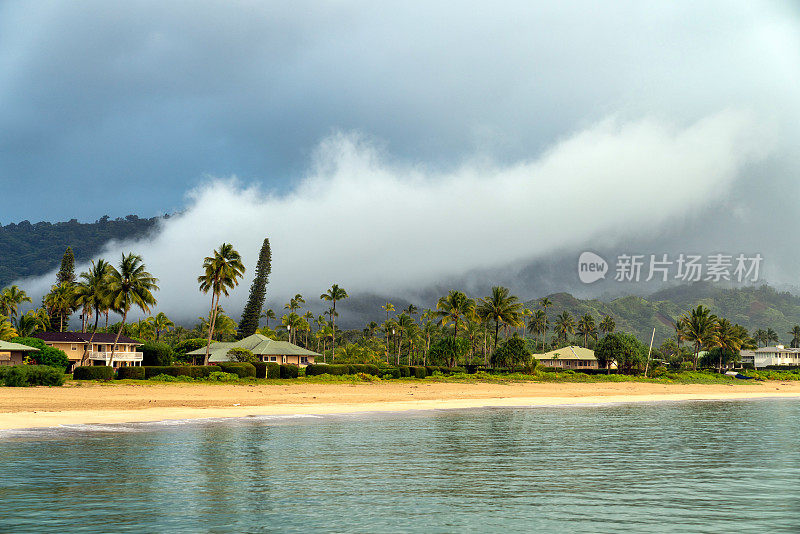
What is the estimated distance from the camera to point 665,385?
86875mm

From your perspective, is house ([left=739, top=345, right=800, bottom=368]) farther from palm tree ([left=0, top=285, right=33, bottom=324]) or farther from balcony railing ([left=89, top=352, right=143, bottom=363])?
palm tree ([left=0, top=285, right=33, bottom=324])

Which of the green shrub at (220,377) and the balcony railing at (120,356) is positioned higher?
the balcony railing at (120,356)

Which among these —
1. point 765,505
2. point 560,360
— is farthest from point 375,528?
point 560,360

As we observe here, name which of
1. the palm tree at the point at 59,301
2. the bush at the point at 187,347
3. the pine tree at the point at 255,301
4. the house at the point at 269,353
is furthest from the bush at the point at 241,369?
the pine tree at the point at 255,301

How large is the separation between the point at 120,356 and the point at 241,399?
4860 cm

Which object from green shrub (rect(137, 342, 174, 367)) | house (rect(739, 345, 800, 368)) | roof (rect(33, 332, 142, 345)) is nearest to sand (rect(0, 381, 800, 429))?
green shrub (rect(137, 342, 174, 367))

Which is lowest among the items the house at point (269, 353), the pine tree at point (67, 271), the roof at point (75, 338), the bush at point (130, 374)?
the bush at point (130, 374)

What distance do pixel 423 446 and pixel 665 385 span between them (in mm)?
72098

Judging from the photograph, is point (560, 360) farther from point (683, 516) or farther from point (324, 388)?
point (683, 516)

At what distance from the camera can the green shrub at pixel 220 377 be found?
62.3 m

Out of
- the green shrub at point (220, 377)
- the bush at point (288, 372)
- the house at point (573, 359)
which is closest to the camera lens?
the green shrub at point (220, 377)

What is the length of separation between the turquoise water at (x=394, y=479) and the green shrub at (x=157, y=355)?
56.6 m

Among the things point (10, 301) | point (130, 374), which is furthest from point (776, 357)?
A: point (10, 301)

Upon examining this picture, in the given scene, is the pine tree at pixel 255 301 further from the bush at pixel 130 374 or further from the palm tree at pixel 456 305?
the bush at pixel 130 374
